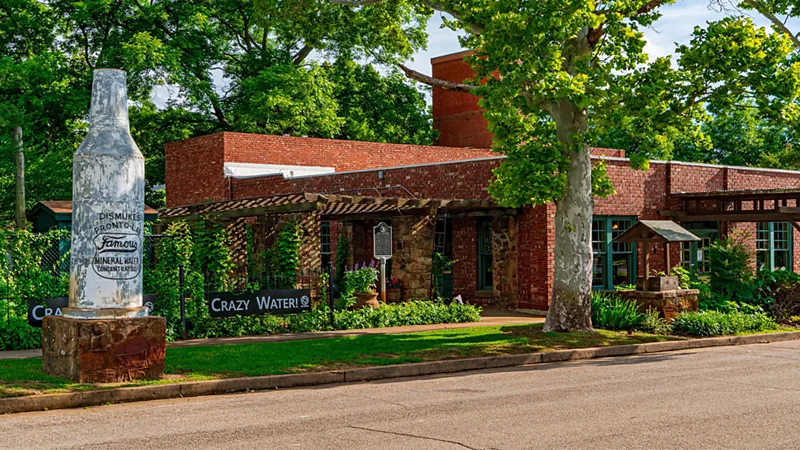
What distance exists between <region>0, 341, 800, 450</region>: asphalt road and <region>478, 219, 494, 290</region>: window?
41.8 ft

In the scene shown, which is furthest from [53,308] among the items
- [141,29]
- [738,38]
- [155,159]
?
[155,159]

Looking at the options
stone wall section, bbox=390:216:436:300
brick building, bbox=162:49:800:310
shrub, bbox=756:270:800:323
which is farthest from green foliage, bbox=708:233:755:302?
stone wall section, bbox=390:216:436:300

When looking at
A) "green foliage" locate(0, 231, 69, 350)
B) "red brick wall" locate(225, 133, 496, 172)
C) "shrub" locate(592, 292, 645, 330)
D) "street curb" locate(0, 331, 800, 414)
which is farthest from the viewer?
"red brick wall" locate(225, 133, 496, 172)

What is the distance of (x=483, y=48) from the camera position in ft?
59.2

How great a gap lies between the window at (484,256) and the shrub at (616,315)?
6205 millimetres

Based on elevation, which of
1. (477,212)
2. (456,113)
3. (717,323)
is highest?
(456,113)

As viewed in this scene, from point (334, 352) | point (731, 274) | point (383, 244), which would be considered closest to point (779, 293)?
point (731, 274)

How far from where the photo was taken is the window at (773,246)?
101 feet

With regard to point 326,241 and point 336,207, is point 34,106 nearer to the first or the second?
point 326,241

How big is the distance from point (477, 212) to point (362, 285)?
5.12 metres

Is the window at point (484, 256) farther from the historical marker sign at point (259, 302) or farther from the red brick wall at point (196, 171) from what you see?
the red brick wall at point (196, 171)

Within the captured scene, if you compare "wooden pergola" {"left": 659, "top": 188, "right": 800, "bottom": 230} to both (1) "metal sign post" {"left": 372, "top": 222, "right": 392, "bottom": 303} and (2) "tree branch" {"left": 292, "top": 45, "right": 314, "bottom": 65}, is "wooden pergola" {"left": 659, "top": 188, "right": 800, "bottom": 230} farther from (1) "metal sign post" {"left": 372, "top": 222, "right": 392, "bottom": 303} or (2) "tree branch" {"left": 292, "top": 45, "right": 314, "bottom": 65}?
(2) "tree branch" {"left": 292, "top": 45, "right": 314, "bottom": 65}

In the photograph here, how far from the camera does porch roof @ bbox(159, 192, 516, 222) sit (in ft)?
70.2

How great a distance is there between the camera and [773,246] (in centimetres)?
3109
